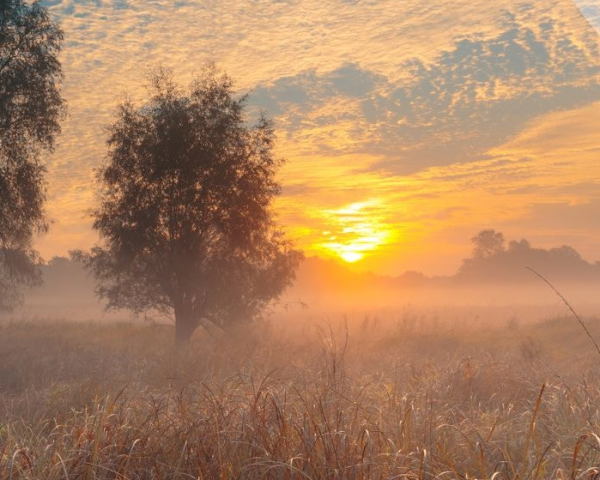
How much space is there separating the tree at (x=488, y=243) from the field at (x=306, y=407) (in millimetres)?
66748

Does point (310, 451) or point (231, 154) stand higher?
point (231, 154)

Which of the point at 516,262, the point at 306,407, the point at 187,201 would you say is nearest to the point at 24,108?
the point at 187,201

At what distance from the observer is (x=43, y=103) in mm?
18047

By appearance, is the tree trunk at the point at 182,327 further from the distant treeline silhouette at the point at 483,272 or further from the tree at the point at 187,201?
the distant treeline silhouette at the point at 483,272

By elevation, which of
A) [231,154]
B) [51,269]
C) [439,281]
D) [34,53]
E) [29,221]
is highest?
[34,53]

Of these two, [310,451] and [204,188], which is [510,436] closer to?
[310,451]

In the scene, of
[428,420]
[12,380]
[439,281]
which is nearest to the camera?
[428,420]

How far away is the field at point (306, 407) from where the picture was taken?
475cm

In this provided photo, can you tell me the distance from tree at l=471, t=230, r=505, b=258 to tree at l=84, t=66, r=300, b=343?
7243 centimetres

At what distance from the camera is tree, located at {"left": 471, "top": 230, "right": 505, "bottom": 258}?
89.6 m

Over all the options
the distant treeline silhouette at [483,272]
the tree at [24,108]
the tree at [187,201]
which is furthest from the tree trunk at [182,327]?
the distant treeline silhouette at [483,272]

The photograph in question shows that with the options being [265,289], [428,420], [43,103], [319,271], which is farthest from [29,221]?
[319,271]

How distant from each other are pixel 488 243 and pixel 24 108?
8036cm

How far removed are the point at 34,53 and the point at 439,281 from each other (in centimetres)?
8133
